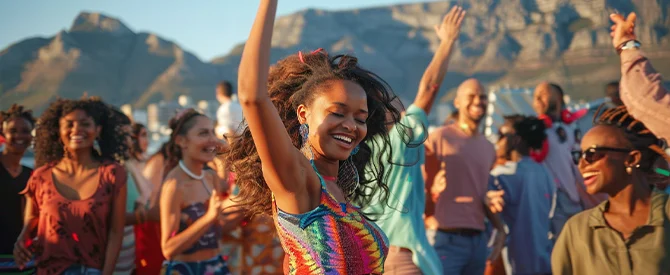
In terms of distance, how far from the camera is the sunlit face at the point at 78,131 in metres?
5.79

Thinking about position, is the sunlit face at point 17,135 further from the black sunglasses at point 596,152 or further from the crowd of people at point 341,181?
the black sunglasses at point 596,152

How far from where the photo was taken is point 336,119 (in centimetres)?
296

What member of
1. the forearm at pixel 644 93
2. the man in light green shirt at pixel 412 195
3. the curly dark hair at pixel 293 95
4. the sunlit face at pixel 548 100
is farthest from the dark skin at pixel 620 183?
the sunlit face at pixel 548 100

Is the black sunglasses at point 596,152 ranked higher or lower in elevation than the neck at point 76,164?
lower

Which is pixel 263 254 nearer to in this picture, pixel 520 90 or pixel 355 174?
pixel 355 174

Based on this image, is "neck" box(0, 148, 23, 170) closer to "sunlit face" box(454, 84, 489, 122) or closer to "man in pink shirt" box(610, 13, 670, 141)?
"sunlit face" box(454, 84, 489, 122)

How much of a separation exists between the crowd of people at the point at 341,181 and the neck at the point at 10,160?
2cm

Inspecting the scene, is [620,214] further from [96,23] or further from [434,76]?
[96,23]

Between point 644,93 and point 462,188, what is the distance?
2.64 metres

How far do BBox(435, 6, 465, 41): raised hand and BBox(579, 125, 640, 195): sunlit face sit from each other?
193cm

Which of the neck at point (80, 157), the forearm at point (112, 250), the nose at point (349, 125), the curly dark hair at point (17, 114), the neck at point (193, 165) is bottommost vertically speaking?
the forearm at point (112, 250)

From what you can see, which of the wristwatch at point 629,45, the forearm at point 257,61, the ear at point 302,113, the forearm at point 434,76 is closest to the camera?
the forearm at point 257,61

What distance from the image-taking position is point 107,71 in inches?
5261

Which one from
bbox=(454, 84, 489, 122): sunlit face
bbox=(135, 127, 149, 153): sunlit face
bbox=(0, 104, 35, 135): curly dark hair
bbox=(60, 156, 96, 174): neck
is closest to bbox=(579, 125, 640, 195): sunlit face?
bbox=(454, 84, 489, 122): sunlit face
